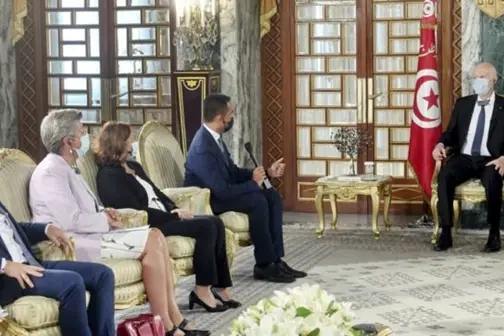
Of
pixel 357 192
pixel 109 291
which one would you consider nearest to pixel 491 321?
pixel 109 291

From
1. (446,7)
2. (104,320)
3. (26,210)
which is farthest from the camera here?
(446,7)

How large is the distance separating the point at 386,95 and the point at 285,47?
103 centimetres

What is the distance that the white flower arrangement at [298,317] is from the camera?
2713 mm

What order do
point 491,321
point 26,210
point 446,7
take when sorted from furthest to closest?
point 446,7, point 491,321, point 26,210

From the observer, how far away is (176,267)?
21.5ft

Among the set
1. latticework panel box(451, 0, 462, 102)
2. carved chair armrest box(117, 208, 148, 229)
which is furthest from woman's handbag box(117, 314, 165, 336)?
latticework panel box(451, 0, 462, 102)

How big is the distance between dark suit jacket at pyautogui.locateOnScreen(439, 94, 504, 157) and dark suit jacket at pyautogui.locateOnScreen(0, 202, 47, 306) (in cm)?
432

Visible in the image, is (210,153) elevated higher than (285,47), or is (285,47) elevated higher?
(285,47)

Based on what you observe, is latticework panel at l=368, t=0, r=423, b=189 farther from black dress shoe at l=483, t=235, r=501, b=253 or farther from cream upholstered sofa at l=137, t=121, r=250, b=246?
cream upholstered sofa at l=137, t=121, r=250, b=246

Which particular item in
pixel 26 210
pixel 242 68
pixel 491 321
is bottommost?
pixel 491 321

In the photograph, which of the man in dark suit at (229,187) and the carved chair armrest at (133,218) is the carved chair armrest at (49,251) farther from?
the man in dark suit at (229,187)

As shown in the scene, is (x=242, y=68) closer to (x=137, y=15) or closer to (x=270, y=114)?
(x=270, y=114)

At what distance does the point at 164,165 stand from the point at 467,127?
8.90ft

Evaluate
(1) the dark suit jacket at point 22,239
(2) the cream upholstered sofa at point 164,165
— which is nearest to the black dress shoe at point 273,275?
(2) the cream upholstered sofa at point 164,165
